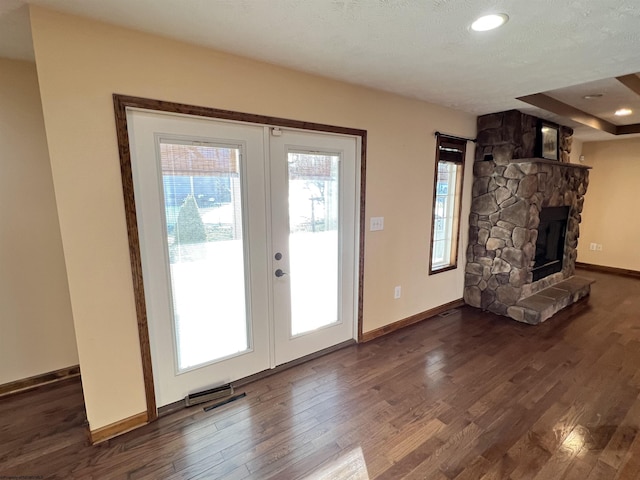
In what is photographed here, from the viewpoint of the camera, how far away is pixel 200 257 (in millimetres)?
2123

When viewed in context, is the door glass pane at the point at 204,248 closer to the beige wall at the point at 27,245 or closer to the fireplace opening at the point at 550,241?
the beige wall at the point at 27,245

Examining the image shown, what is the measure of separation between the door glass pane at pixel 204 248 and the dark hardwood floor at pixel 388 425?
483 millimetres

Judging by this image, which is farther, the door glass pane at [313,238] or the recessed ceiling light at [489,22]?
the door glass pane at [313,238]

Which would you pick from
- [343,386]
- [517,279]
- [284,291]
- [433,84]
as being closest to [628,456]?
[343,386]

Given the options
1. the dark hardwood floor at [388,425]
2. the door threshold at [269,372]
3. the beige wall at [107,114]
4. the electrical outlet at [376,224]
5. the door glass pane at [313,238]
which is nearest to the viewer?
the beige wall at [107,114]

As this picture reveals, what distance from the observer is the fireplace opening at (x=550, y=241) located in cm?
392

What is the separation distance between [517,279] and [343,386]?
2513mm

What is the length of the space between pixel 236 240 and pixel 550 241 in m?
4.29

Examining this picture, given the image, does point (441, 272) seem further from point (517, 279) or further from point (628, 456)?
point (628, 456)

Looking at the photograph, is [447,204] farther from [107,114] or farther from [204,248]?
[107,114]

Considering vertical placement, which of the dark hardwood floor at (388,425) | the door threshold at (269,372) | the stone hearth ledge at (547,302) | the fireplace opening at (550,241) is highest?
the fireplace opening at (550,241)

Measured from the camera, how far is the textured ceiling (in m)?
1.46

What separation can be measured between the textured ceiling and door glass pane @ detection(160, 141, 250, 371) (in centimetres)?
69

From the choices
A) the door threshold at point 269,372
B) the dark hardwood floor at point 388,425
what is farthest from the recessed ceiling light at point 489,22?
the door threshold at point 269,372
